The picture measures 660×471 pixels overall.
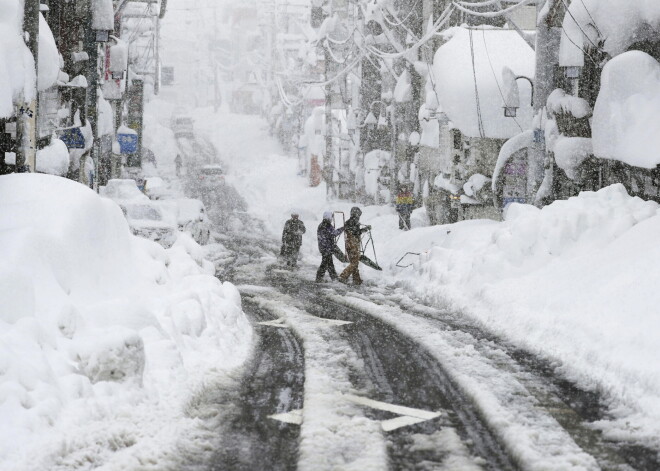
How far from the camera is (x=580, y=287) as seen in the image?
443 inches

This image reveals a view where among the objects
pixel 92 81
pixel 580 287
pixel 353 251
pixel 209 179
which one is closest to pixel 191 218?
pixel 92 81

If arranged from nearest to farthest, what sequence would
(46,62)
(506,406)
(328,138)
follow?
(506,406) → (46,62) → (328,138)

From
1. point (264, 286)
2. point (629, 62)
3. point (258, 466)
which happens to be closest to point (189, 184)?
point (264, 286)

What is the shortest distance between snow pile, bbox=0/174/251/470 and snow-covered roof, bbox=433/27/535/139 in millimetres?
15096

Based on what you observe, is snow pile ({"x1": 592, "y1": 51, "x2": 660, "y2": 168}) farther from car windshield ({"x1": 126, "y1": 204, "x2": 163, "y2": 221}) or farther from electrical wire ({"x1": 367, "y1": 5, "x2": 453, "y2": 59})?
car windshield ({"x1": 126, "y1": 204, "x2": 163, "y2": 221})

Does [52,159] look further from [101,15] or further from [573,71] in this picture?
[573,71]

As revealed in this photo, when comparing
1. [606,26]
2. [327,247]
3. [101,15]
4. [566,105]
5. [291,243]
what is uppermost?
[101,15]

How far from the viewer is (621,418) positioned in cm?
712

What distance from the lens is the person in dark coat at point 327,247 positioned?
18922 mm

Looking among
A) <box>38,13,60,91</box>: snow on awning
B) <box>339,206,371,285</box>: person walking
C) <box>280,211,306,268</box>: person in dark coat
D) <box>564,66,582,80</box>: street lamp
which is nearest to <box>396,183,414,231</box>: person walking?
<box>280,211,306,268</box>: person in dark coat

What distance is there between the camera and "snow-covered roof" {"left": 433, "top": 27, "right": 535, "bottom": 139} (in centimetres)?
2411

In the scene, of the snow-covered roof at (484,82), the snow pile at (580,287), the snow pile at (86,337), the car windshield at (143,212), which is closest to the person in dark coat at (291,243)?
the car windshield at (143,212)

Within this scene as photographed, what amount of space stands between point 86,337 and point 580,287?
22.3 feet

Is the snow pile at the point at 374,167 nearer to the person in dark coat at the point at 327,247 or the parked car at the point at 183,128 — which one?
the person in dark coat at the point at 327,247
